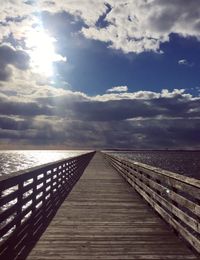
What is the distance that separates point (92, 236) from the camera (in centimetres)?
712

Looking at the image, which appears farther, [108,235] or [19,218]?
[108,235]

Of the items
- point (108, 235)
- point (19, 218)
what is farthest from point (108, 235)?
point (19, 218)

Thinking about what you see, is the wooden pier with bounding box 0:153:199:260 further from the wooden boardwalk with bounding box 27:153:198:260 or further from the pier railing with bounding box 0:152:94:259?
→ the pier railing with bounding box 0:152:94:259

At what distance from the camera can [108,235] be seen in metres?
7.19

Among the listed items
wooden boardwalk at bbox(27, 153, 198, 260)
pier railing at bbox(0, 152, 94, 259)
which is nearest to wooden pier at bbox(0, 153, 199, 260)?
wooden boardwalk at bbox(27, 153, 198, 260)

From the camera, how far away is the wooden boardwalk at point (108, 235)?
5945mm

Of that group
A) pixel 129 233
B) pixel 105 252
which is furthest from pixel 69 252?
pixel 129 233

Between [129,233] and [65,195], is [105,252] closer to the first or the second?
[129,233]

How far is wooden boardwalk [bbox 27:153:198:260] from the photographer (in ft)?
19.5

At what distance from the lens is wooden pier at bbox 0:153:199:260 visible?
5.94 metres

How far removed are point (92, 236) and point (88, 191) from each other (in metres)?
7.42

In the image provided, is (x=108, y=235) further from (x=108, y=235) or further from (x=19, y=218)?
(x=19, y=218)

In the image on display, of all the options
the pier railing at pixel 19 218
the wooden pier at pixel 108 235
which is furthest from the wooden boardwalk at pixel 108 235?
the pier railing at pixel 19 218

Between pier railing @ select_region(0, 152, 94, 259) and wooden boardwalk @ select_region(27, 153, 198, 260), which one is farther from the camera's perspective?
wooden boardwalk @ select_region(27, 153, 198, 260)
